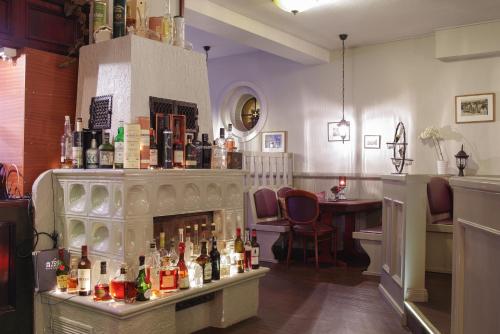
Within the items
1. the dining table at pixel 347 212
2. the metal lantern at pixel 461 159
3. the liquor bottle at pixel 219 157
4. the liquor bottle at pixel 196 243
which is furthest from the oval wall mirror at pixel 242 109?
the liquor bottle at pixel 196 243

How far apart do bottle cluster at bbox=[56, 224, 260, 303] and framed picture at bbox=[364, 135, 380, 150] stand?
3574 millimetres

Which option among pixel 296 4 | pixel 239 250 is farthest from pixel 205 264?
pixel 296 4

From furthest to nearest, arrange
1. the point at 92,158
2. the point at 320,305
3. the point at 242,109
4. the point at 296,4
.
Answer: the point at 242,109, the point at 296,4, the point at 320,305, the point at 92,158

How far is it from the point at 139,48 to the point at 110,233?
127 cm

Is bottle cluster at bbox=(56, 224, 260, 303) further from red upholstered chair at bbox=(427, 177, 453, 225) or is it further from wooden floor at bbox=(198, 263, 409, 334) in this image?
red upholstered chair at bbox=(427, 177, 453, 225)

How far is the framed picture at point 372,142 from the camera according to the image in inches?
265

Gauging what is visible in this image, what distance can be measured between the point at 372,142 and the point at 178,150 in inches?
159

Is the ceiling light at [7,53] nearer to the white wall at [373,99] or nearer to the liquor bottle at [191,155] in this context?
the liquor bottle at [191,155]

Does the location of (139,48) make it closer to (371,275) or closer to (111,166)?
(111,166)

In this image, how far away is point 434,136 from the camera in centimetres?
622

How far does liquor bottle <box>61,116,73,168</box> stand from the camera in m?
3.38

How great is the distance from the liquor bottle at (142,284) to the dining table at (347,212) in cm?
330

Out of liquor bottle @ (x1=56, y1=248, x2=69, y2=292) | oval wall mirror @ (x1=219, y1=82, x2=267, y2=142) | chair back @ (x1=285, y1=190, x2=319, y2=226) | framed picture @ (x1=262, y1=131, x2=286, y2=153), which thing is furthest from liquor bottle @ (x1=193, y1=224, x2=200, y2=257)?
oval wall mirror @ (x1=219, y1=82, x2=267, y2=142)

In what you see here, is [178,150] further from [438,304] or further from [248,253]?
[438,304]
